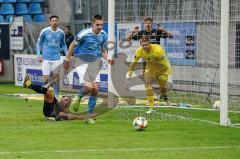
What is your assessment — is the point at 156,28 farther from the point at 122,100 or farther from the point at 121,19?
the point at 122,100

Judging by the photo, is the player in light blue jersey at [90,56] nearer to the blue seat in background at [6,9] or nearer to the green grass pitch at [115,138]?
the green grass pitch at [115,138]

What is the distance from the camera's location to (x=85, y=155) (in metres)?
11.8

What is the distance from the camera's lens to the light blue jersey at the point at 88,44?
16703 mm

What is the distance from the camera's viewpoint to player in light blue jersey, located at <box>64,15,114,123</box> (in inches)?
647

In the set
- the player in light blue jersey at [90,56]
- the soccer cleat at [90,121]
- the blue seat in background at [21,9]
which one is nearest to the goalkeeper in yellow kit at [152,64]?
the player in light blue jersey at [90,56]

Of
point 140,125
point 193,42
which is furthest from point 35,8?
point 140,125

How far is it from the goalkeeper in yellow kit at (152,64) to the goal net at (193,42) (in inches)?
20.8

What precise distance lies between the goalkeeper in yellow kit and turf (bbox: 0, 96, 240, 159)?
40.1 inches

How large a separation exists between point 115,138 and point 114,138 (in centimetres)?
2

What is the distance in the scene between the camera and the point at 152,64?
1919 centimetres

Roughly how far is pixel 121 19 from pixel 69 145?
26.9 feet

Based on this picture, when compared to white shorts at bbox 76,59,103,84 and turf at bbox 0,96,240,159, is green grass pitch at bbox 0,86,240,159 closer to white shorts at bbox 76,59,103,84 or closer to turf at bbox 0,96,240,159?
turf at bbox 0,96,240,159

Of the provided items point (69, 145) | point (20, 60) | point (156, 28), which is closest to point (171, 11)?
point (156, 28)

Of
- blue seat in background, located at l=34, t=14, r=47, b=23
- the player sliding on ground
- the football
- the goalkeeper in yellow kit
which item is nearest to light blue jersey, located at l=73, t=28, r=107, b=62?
the player sliding on ground
